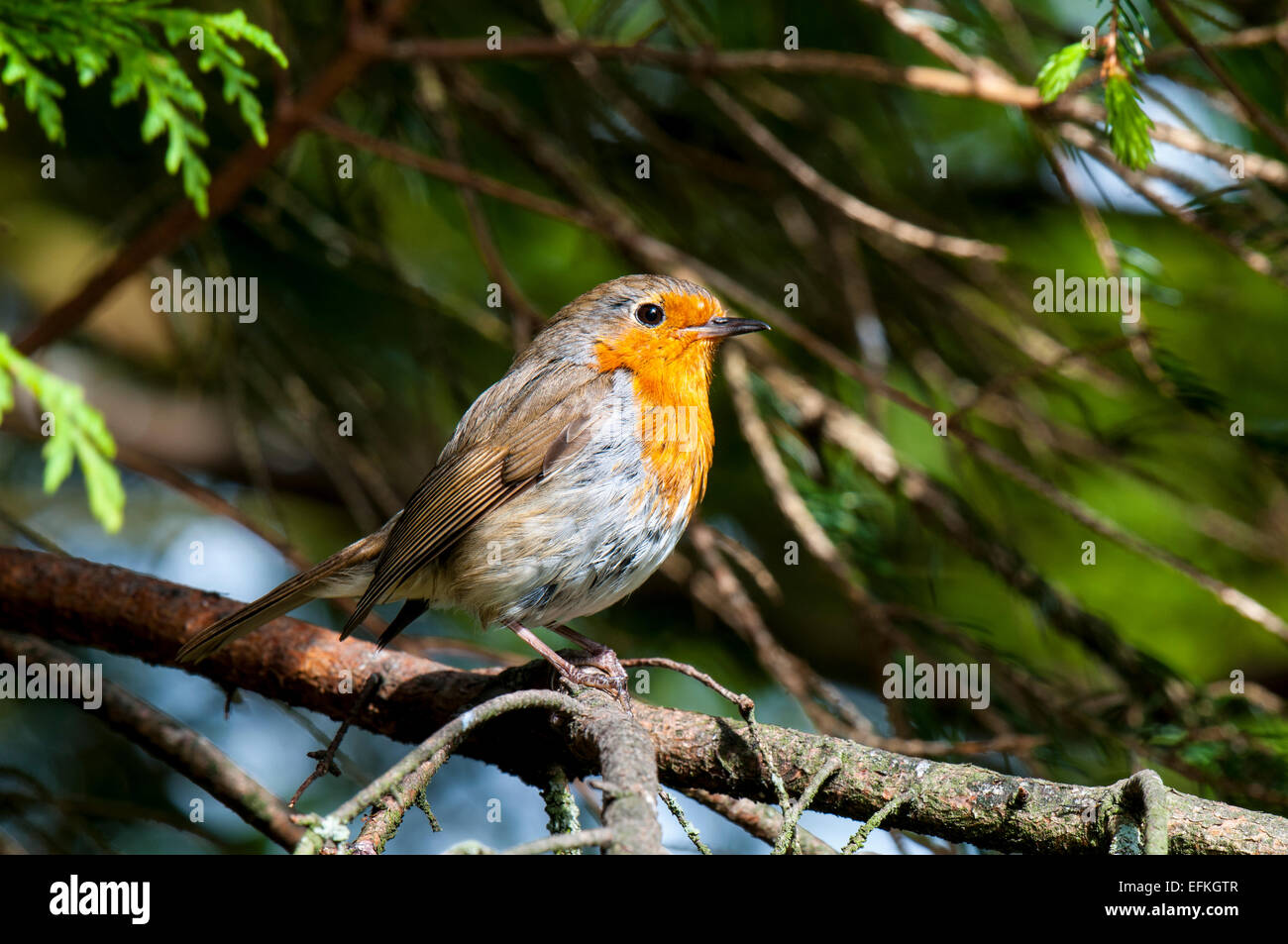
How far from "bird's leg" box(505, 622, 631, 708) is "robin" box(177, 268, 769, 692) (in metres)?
0.01

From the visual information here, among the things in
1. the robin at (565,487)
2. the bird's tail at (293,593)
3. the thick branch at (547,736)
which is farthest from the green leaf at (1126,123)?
the bird's tail at (293,593)

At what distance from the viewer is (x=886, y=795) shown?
2.40 meters

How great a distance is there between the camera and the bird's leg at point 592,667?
9.76 ft

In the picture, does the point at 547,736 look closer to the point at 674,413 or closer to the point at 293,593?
the point at 293,593

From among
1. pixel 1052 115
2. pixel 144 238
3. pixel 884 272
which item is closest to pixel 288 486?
pixel 144 238

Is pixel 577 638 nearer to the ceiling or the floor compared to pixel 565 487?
nearer to the floor

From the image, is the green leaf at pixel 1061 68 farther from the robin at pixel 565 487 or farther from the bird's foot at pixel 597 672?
the bird's foot at pixel 597 672

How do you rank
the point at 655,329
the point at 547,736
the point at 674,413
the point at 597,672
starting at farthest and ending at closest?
the point at 655,329 < the point at 674,413 < the point at 597,672 < the point at 547,736

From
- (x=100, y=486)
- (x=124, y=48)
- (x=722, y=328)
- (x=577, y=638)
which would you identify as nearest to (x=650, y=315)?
(x=722, y=328)

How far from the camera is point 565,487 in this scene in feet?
11.8

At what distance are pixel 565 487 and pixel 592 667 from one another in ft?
1.88

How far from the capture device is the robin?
3.48 meters
